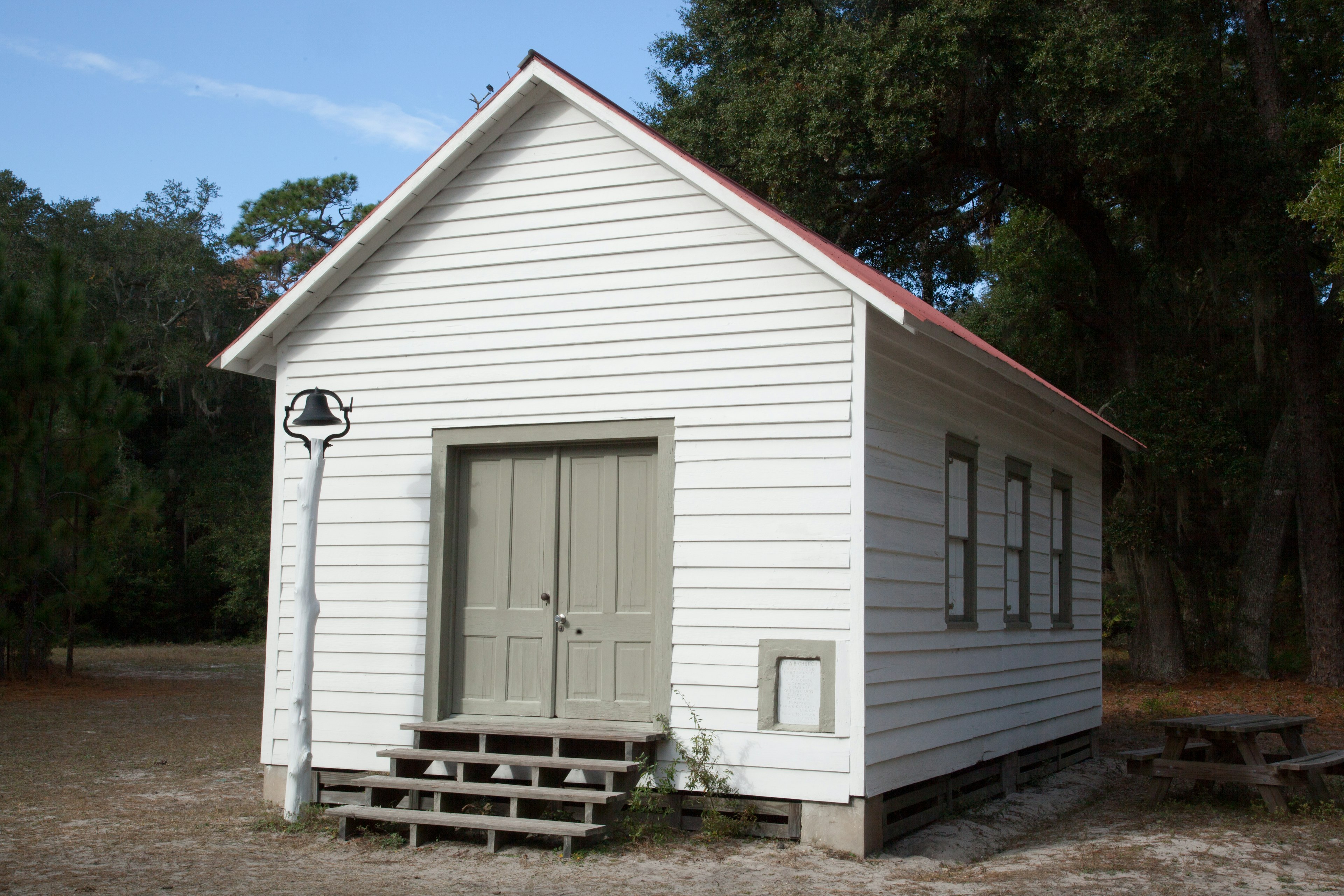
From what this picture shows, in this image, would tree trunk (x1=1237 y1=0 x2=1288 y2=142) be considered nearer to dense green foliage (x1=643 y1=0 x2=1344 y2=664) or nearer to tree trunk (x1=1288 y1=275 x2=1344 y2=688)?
dense green foliage (x1=643 y1=0 x2=1344 y2=664)

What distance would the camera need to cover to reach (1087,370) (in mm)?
21266

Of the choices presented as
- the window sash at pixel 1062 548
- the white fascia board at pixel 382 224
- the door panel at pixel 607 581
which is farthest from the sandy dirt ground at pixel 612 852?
the white fascia board at pixel 382 224

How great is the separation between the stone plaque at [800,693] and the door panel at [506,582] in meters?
1.80

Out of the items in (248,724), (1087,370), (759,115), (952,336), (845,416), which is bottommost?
(248,724)

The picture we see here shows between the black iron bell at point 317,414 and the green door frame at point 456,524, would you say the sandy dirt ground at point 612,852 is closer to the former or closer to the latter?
the green door frame at point 456,524

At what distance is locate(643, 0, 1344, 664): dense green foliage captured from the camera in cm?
1591

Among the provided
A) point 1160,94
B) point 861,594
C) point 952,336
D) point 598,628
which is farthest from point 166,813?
point 1160,94

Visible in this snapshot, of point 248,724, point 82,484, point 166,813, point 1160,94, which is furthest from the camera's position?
point 82,484

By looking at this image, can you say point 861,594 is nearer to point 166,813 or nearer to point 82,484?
point 166,813

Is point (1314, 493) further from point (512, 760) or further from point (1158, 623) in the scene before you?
point (512, 760)

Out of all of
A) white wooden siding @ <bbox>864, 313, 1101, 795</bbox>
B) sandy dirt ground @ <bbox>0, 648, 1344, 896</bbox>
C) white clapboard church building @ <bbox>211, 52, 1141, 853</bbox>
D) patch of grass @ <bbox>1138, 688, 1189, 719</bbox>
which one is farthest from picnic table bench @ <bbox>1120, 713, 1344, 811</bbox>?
patch of grass @ <bbox>1138, 688, 1189, 719</bbox>

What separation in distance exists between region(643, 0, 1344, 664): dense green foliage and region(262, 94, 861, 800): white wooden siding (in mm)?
8154

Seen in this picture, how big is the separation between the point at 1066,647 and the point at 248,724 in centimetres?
986

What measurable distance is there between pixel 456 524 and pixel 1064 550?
6.78 meters
